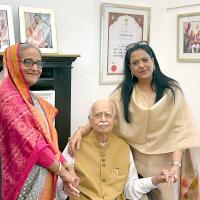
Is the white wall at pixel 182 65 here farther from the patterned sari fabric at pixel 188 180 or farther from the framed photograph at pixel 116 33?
the patterned sari fabric at pixel 188 180

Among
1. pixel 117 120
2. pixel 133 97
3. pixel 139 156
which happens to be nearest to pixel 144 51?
pixel 133 97

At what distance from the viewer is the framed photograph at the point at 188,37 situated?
2869mm

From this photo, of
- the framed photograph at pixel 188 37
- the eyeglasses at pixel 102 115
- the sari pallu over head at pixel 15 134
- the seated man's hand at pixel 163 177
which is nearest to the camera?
the sari pallu over head at pixel 15 134

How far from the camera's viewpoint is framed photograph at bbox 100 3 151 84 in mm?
2883

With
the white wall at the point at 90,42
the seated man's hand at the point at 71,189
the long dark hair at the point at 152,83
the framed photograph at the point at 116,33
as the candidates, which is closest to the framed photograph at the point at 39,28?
the white wall at the point at 90,42

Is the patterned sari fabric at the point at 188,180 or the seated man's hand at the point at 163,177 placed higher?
the seated man's hand at the point at 163,177

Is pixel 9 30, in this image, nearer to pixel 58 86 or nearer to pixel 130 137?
pixel 58 86

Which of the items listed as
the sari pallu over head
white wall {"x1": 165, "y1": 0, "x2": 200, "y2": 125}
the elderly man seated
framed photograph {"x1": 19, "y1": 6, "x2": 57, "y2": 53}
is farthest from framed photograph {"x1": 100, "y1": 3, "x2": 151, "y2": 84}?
the sari pallu over head

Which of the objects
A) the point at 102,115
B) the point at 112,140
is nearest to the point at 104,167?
the point at 112,140

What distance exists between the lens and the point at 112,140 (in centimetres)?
203

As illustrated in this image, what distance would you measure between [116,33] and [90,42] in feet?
1.12

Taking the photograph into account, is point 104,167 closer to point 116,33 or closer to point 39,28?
point 39,28

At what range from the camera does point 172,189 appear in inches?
83.6

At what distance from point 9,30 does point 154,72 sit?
3.38ft
